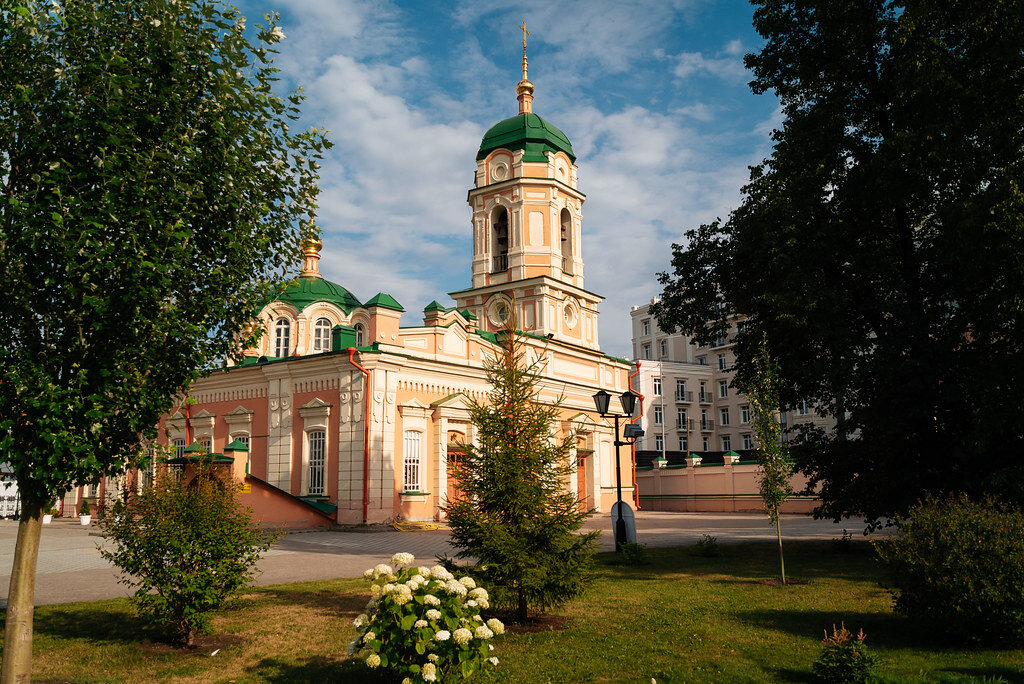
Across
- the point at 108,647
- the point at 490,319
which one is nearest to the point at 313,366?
the point at 490,319

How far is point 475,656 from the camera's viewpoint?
6113 millimetres

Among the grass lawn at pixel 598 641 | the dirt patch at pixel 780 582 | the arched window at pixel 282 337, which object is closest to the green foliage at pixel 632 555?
the grass lawn at pixel 598 641

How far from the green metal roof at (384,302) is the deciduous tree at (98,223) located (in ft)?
55.8

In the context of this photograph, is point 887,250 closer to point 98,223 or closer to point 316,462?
point 98,223

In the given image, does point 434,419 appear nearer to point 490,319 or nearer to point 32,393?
point 490,319

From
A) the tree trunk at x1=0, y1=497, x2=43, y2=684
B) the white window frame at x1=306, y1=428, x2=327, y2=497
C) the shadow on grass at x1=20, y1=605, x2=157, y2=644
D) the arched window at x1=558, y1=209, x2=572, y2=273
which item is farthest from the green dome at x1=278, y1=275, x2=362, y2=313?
the tree trunk at x1=0, y1=497, x2=43, y2=684

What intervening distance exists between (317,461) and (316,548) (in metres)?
7.28

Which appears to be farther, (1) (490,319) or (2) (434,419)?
(1) (490,319)

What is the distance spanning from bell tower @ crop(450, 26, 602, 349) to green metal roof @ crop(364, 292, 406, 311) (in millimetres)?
8587

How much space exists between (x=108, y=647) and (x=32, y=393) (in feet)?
11.4

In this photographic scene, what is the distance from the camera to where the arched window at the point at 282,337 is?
30.0 metres

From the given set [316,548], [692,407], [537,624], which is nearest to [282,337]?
[316,548]

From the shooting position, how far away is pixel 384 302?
24.1m

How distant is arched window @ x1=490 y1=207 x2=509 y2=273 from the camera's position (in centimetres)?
3366
